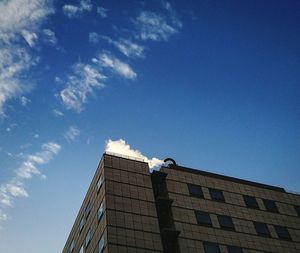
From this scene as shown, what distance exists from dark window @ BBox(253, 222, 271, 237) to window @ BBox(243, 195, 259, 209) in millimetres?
2642

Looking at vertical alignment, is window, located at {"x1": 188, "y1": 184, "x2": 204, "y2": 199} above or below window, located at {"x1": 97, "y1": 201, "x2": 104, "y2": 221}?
above

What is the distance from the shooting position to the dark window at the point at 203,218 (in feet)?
137

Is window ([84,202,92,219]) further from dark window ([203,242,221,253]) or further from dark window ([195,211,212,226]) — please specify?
dark window ([203,242,221,253])

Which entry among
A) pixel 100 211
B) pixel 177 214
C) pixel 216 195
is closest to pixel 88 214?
pixel 100 211

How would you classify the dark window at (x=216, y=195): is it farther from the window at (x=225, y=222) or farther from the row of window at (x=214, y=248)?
the row of window at (x=214, y=248)

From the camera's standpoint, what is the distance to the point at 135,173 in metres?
42.9

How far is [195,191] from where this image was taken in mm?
45281

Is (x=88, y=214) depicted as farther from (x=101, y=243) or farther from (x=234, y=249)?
(x=234, y=249)

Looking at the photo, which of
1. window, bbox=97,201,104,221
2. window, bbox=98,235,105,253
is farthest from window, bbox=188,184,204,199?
window, bbox=98,235,105,253

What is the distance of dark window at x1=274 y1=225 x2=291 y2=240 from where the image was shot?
148 ft

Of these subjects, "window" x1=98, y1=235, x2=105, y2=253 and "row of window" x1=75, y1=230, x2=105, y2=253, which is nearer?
"window" x1=98, y1=235, x2=105, y2=253

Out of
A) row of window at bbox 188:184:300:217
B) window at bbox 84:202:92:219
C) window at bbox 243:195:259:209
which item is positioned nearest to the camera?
window at bbox 84:202:92:219

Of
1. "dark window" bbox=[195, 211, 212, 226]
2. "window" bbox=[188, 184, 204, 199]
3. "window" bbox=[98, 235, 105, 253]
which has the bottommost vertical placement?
"window" bbox=[98, 235, 105, 253]

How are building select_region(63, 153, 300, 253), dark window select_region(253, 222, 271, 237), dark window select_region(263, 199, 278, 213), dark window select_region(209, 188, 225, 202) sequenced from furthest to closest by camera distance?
dark window select_region(263, 199, 278, 213) → dark window select_region(209, 188, 225, 202) → dark window select_region(253, 222, 271, 237) → building select_region(63, 153, 300, 253)
